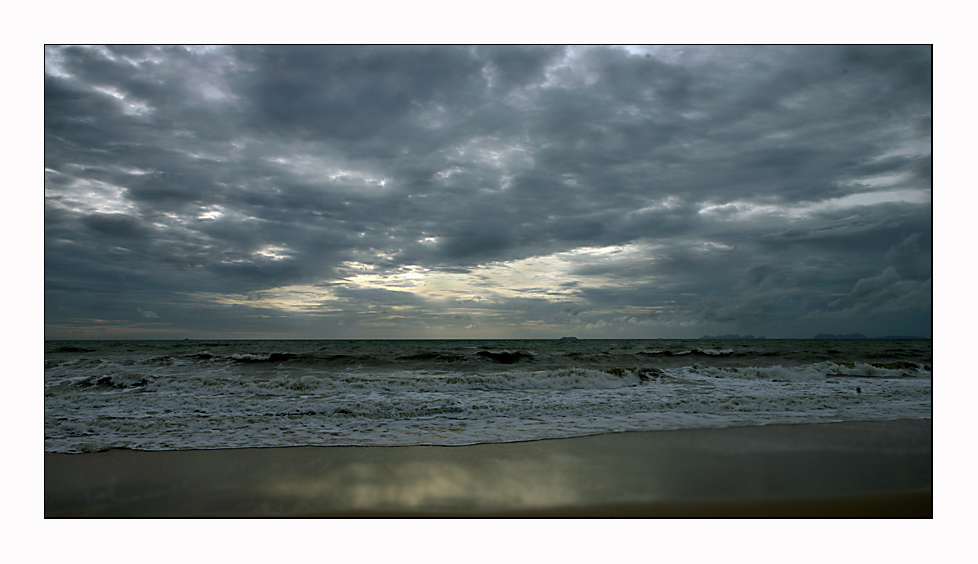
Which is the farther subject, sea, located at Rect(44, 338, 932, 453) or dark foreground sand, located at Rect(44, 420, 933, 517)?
sea, located at Rect(44, 338, 932, 453)

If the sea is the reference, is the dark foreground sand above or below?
above

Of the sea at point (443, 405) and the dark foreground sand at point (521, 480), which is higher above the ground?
the dark foreground sand at point (521, 480)

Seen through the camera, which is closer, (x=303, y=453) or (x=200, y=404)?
(x=303, y=453)

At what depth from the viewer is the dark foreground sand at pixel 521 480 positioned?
14.6ft

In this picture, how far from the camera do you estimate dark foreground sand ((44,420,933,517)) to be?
4.45 m

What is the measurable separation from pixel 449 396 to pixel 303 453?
5.25 metres

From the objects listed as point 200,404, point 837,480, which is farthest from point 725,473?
point 200,404

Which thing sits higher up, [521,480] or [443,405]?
[521,480]

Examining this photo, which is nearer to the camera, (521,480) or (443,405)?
(521,480)

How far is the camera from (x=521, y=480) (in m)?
5.01

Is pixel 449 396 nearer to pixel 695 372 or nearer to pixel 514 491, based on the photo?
pixel 514 491

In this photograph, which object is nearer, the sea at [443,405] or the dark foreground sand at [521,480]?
the dark foreground sand at [521,480]

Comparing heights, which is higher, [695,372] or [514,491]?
[514,491]

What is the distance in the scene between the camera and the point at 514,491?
4715 mm
